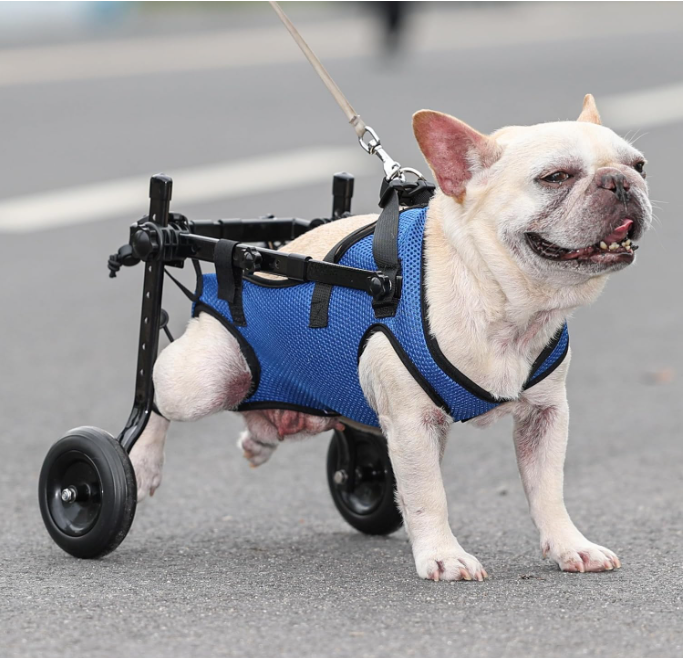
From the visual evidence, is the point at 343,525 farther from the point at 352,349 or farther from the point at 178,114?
the point at 178,114

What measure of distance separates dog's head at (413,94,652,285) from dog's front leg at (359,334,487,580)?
0.47m

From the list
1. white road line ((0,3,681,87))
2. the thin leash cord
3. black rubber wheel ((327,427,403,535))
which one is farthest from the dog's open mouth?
white road line ((0,3,681,87))

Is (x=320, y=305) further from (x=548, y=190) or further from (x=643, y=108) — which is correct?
(x=643, y=108)

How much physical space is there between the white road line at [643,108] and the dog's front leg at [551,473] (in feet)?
32.7

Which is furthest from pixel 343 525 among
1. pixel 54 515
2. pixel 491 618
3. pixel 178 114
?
pixel 178 114

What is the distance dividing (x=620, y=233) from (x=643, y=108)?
1177 cm

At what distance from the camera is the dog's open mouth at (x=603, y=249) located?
3371 mm

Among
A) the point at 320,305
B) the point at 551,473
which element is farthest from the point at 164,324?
the point at 551,473

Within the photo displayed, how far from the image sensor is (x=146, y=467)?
4289 millimetres

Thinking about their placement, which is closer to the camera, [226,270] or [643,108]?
[226,270]

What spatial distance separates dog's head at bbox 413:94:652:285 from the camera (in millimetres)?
3346

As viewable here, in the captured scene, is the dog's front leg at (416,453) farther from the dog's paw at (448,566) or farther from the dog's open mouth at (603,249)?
the dog's open mouth at (603,249)

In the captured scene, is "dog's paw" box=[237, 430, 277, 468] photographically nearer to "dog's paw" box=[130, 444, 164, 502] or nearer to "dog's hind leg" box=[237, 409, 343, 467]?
"dog's hind leg" box=[237, 409, 343, 467]

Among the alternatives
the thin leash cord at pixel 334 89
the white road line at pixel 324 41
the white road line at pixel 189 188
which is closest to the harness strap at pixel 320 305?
the thin leash cord at pixel 334 89
